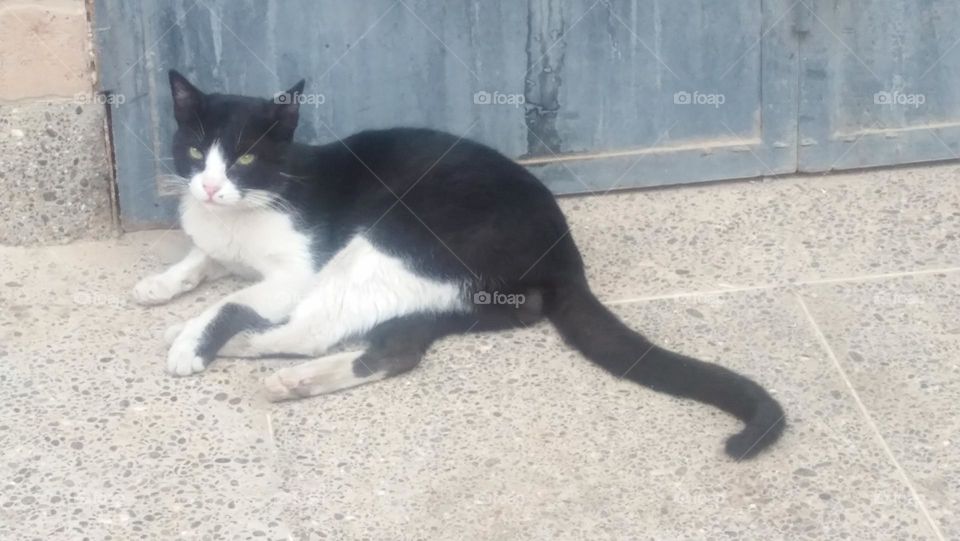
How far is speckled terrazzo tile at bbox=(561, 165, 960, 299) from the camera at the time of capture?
460 centimetres

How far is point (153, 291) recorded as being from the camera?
4.41 meters

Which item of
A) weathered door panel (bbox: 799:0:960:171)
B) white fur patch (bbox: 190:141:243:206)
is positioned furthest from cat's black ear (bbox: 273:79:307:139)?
weathered door panel (bbox: 799:0:960:171)

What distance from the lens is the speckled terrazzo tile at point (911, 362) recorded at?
3.63 meters

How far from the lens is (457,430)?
3.80 m

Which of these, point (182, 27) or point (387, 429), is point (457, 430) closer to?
point (387, 429)

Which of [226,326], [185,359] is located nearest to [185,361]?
[185,359]

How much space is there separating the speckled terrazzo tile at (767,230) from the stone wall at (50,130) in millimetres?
1718
